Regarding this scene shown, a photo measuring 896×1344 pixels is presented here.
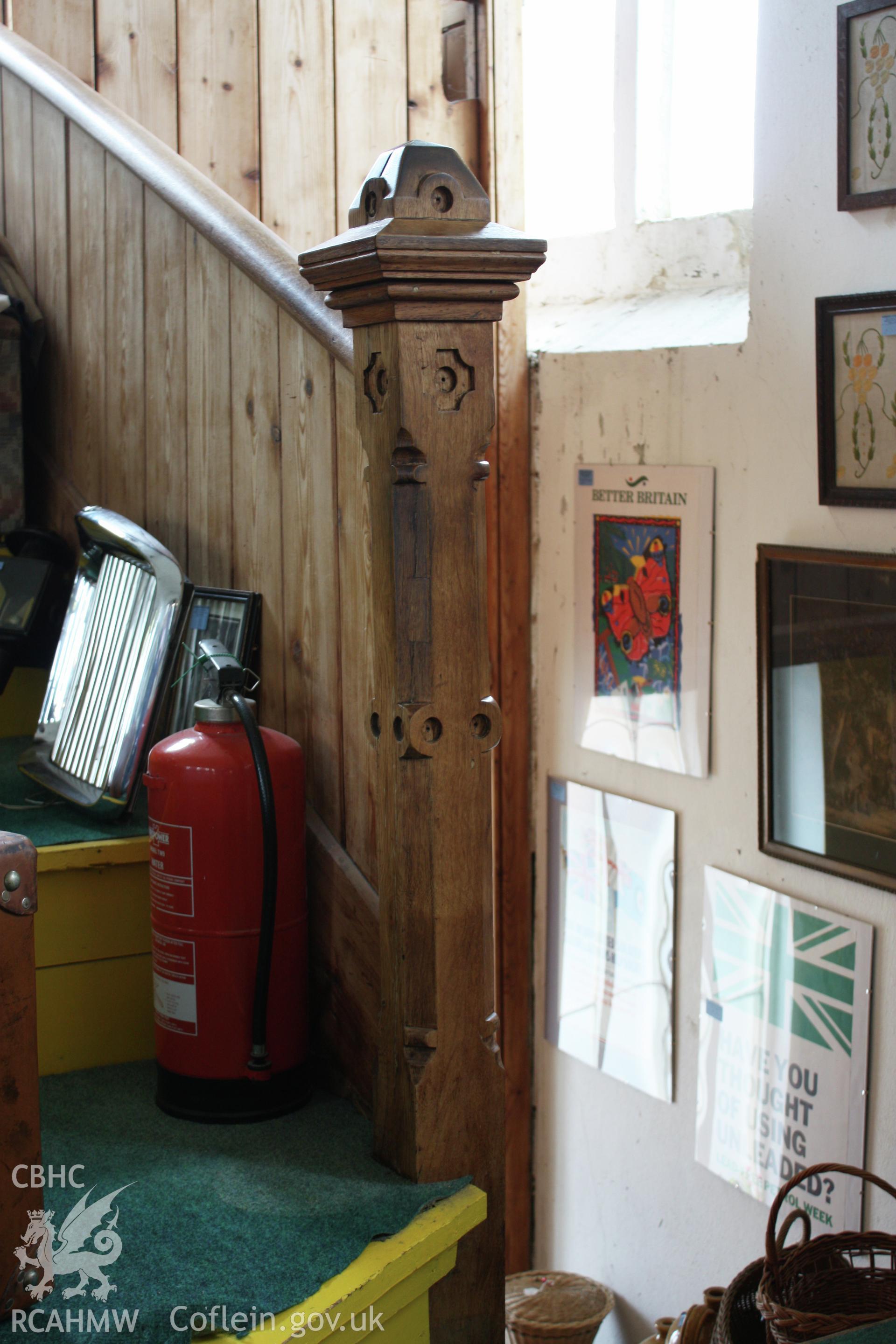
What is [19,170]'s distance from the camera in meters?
2.67

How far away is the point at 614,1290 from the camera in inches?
119

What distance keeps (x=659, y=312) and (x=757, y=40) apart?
2.16 ft

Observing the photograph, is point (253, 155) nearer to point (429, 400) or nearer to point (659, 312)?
point (659, 312)

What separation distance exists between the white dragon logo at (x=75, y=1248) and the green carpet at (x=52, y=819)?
529 mm

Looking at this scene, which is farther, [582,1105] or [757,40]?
[582,1105]

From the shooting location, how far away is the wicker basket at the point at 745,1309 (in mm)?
2143

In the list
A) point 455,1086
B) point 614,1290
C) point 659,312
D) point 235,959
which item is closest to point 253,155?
point 659,312

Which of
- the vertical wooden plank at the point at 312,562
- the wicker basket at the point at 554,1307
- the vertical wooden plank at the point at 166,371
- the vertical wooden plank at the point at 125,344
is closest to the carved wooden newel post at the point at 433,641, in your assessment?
the vertical wooden plank at the point at 312,562

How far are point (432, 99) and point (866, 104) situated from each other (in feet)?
4.00

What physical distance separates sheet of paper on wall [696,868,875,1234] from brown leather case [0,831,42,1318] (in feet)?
5.06

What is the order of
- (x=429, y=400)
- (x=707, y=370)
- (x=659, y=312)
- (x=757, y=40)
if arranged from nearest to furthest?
1. (x=429, y=400)
2. (x=757, y=40)
3. (x=707, y=370)
4. (x=659, y=312)

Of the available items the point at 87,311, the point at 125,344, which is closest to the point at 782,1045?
the point at 125,344

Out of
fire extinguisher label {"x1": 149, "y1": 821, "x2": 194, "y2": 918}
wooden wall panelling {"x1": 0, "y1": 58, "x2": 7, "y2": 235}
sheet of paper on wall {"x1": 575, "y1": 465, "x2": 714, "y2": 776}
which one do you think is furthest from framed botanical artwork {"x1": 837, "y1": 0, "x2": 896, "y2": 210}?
wooden wall panelling {"x1": 0, "y1": 58, "x2": 7, "y2": 235}

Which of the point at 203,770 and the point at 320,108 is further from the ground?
the point at 320,108
